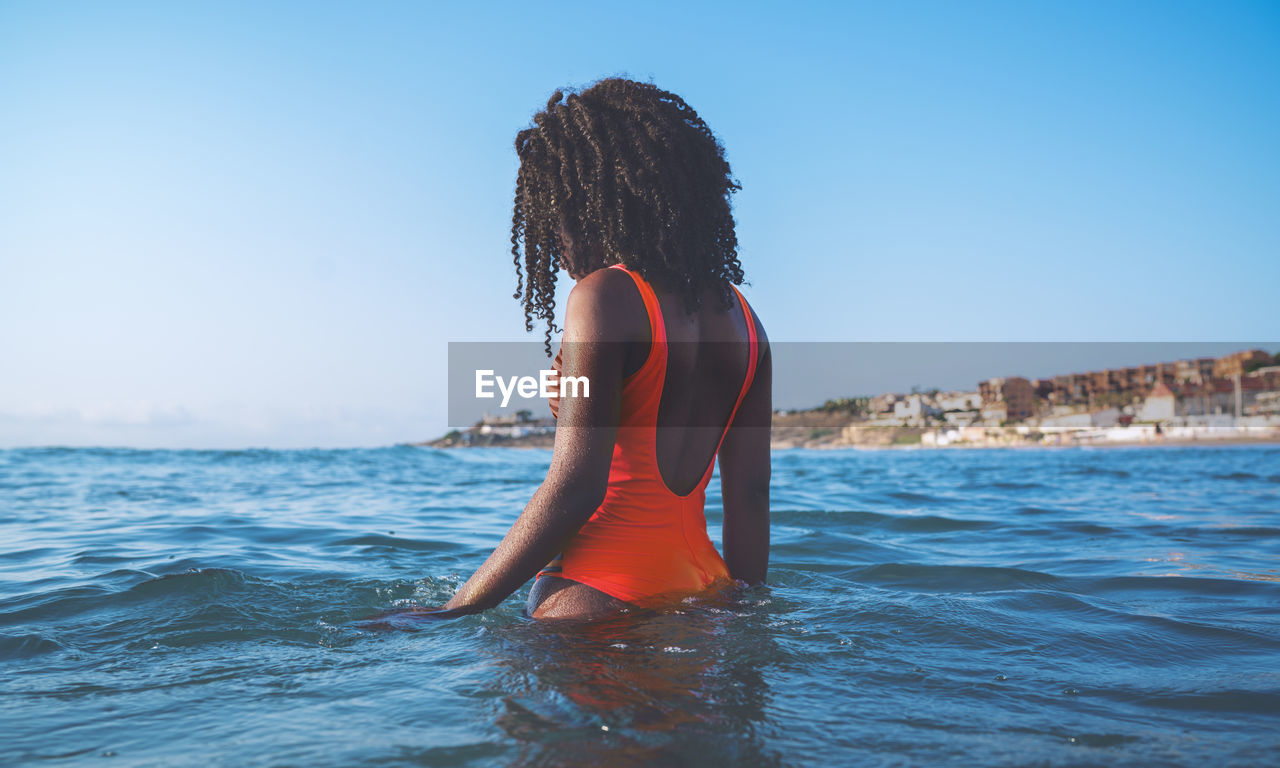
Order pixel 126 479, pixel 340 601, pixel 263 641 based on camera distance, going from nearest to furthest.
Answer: pixel 263 641 < pixel 340 601 < pixel 126 479

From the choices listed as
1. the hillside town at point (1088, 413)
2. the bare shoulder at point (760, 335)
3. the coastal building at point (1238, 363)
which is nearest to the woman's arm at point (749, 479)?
the bare shoulder at point (760, 335)

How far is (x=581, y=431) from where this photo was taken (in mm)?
2205

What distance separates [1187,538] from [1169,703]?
505 cm

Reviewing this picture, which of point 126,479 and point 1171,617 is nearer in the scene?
point 1171,617

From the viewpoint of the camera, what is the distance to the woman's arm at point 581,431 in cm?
218

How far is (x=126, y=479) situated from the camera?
1405 cm

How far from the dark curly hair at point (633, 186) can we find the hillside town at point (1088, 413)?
2522 inches

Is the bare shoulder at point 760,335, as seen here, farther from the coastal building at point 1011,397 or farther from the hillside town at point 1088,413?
the coastal building at point 1011,397

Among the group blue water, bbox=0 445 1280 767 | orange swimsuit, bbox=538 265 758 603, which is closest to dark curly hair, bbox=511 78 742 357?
orange swimsuit, bbox=538 265 758 603

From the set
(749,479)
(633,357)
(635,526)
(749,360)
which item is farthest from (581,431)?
(749,479)

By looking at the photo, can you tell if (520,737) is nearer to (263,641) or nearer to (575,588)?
(575,588)

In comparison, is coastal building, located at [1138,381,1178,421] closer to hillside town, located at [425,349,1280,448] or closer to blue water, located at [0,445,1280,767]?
hillside town, located at [425,349,1280,448]

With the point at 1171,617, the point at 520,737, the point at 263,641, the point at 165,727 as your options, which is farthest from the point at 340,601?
the point at 1171,617

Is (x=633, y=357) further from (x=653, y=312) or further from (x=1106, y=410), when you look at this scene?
(x=1106, y=410)
